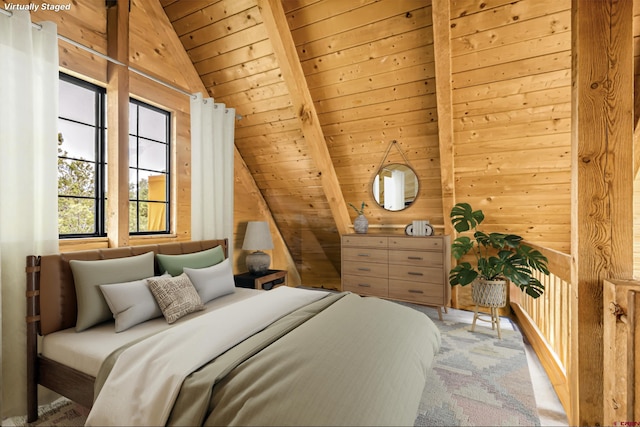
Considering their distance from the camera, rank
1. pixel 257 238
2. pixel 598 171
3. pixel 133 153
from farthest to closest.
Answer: pixel 257 238
pixel 133 153
pixel 598 171

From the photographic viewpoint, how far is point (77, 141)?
2.49 meters

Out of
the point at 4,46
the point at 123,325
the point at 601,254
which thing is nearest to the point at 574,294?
the point at 601,254

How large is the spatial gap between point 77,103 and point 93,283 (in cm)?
152

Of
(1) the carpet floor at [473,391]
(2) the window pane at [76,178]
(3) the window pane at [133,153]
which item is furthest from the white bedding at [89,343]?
(3) the window pane at [133,153]

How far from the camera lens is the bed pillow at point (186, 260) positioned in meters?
2.38

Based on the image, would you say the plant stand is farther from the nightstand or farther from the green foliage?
the nightstand

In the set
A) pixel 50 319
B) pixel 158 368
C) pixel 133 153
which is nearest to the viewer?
pixel 158 368

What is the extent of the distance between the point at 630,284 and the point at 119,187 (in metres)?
3.22

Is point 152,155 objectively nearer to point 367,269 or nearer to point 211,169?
point 211,169

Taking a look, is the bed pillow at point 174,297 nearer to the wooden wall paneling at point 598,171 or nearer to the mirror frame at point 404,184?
the wooden wall paneling at point 598,171

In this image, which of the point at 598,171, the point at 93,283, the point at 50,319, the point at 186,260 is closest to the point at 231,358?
the point at 93,283

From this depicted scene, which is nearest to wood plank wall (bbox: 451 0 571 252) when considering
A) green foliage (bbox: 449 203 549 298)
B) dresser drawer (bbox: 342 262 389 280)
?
green foliage (bbox: 449 203 549 298)

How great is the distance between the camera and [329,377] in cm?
115

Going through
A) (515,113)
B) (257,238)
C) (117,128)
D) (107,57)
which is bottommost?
(257,238)
